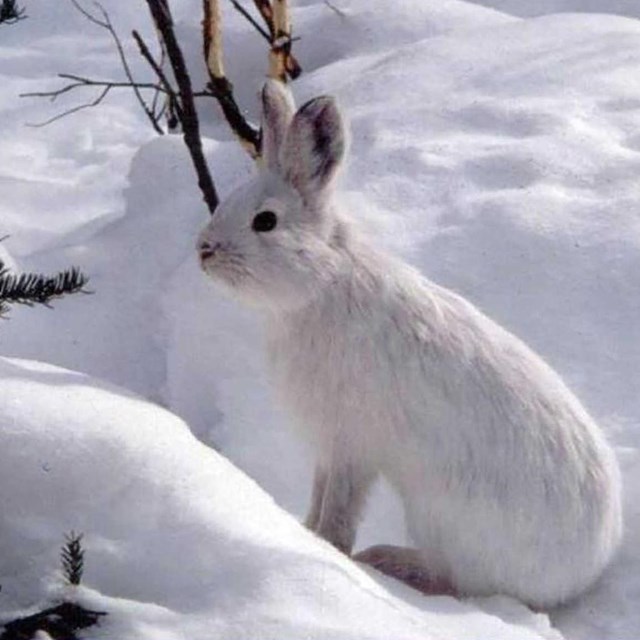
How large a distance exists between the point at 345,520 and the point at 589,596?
0.50m

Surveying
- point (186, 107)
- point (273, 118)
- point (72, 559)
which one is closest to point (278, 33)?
point (186, 107)

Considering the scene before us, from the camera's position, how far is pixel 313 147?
9.52 ft

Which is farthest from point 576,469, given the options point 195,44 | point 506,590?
point 195,44

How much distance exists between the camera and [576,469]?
9.63 ft

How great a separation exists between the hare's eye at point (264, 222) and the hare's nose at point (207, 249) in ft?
0.25

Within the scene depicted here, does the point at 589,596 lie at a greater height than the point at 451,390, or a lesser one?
lesser

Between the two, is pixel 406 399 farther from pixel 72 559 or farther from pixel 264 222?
pixel 72 559

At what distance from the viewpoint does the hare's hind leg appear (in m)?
2.95

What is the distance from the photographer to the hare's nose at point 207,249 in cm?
286

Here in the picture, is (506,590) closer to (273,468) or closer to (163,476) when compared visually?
(273,468)

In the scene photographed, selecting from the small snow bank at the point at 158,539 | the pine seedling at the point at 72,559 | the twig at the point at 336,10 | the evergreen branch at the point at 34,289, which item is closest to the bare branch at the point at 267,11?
the twig at the point at 336,10

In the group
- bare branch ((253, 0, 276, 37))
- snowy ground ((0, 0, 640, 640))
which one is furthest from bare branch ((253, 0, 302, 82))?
snowy ground ((0, 0, 640, 640))

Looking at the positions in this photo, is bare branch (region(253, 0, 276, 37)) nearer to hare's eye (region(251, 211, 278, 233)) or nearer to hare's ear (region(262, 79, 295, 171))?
hare's ear (region(262, 79, 295, 171))

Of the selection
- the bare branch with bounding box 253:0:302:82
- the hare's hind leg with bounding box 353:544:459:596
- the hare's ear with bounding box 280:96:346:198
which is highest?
the hare's ear with bounding box 280:96:346:198
